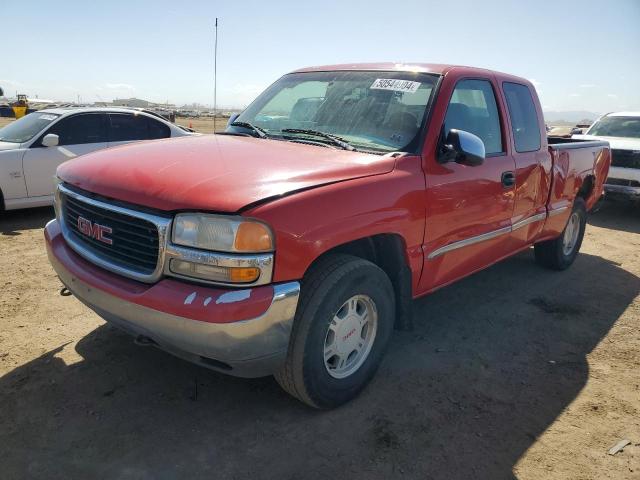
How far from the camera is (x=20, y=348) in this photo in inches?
133

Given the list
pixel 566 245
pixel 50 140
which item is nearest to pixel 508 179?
pixel 566 245

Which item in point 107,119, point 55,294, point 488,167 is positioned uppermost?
point 488,167

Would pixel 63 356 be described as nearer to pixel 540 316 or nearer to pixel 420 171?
pixel 420 171

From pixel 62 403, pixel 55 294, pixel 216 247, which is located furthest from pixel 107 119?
pixel 216 247

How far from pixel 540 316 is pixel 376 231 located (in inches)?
95.7

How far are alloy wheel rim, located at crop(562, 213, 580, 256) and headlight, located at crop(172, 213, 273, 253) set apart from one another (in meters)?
4.43

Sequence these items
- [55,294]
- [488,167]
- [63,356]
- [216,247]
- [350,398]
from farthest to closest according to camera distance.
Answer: [55,294] < [488,167] < [63,356] < [350,398] < [216,247]

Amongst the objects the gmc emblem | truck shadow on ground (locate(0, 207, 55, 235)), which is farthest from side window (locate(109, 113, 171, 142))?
A: the gmc emblem

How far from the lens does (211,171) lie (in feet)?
8.48

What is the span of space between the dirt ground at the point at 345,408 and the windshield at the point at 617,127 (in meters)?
7.32

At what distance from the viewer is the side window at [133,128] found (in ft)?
24.9

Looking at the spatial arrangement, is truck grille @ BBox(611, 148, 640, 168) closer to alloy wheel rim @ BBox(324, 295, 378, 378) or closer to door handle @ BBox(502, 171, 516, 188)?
door handle @ BBox(502, 171, 516, 188)

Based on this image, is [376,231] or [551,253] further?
[551,253]

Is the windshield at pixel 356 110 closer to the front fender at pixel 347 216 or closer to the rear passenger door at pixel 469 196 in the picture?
the rear passenger door at pixel 469 196
